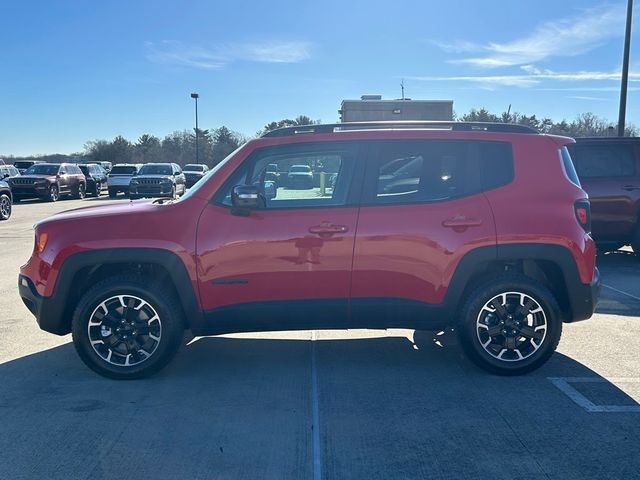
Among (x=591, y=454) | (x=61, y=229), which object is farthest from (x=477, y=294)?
(x=61, y=229)

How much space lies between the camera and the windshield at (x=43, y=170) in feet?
86.2

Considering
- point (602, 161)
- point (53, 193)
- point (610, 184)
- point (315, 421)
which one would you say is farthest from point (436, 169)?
point (53, 193)

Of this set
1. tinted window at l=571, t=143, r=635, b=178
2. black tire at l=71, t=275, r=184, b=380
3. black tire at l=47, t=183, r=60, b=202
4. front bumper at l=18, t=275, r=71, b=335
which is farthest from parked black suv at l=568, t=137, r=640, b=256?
black tire at l=47, t=183, r=60, b=202

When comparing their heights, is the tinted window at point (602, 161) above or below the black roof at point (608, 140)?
below

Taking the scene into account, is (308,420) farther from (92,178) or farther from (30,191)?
(92,178)

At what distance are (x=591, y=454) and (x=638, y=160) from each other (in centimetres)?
766

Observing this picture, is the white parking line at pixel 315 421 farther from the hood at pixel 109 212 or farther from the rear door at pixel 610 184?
the rear door at pixel 610 184

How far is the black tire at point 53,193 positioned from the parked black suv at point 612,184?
2272 cm

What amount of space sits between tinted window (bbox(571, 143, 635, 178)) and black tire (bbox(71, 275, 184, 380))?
24.9ft

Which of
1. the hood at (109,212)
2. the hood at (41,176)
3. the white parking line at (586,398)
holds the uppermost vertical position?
the hood at (109,212)

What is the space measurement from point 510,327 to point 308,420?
189 centimetres

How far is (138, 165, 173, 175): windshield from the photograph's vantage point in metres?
25.8

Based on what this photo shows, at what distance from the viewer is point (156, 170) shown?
25875 millimetres

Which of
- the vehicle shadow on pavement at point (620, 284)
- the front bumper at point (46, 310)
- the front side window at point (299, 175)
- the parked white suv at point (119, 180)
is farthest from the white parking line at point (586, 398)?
the parked white suv at point (119, 180)
